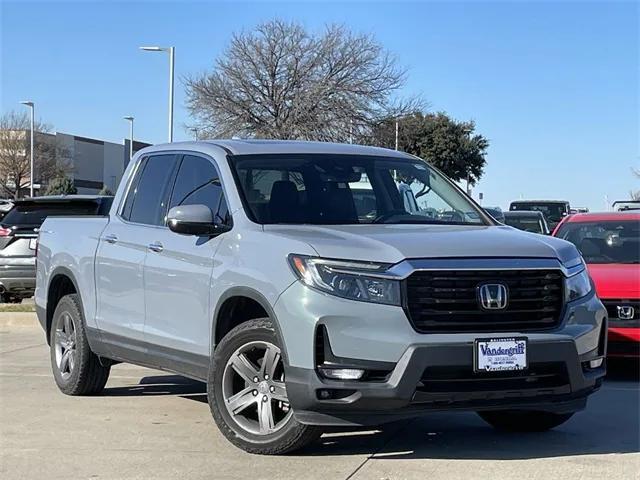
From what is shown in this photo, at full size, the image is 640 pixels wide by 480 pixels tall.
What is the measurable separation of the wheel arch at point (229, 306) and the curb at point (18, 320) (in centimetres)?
722

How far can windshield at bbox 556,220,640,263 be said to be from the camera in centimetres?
946

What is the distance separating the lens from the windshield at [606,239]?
9461mm

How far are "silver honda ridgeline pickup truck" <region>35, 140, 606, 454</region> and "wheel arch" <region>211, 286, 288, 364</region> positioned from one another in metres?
0.01

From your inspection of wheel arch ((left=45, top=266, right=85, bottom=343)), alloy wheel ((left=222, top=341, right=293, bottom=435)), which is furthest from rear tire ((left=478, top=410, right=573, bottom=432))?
wheel arch ((left=45, top=266, right=85, bottom=343))

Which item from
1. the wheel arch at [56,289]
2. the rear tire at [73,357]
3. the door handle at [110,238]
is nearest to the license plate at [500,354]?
the door handle at [110,238]

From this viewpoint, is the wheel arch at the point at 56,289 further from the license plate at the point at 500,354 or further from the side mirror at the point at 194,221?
the license plate at the point at 500,354

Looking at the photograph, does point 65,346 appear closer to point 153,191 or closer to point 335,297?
point 153,191

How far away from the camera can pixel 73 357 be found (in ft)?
25.2

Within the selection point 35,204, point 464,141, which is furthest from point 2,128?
point 35,204

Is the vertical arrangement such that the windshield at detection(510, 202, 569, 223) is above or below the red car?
below

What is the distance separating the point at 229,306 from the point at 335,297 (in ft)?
3.37

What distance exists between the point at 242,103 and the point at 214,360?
3030 cm

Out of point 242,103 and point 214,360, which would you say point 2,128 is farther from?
point 214,360

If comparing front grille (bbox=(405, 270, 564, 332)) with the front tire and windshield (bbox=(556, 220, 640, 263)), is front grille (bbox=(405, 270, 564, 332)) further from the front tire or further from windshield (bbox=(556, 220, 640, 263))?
windshield (bbox=(556, 220, 640, 263))
